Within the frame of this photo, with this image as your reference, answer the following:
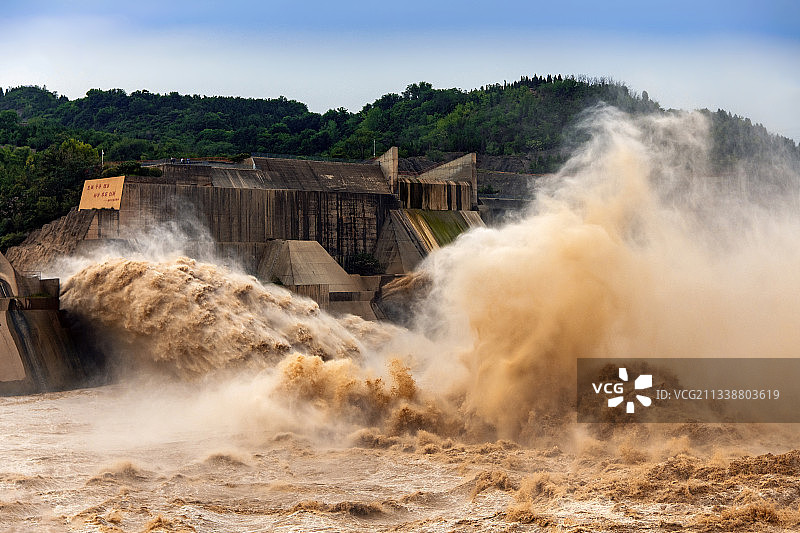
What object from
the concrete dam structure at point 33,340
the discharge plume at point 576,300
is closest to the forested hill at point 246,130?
the concrete dam structure at point 33,340

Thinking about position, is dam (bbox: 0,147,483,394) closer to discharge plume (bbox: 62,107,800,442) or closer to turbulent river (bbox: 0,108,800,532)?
turbulent river (bbox: 0,108,800,532)

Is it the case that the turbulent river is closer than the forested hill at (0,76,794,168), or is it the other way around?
the turbulent river

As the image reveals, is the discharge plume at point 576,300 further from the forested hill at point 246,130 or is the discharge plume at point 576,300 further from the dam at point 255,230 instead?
the forested hill at point 246,130

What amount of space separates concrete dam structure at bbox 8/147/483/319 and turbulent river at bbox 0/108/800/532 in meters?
11.8

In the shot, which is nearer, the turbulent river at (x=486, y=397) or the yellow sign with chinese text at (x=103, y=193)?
the turbulent river at (x=486, y=397)

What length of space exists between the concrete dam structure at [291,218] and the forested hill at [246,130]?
599 centimetres

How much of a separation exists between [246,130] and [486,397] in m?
106

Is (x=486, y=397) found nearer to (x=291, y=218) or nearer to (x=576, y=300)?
(x=576, y=300)

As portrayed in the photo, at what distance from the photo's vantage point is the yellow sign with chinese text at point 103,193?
4109 centimetres

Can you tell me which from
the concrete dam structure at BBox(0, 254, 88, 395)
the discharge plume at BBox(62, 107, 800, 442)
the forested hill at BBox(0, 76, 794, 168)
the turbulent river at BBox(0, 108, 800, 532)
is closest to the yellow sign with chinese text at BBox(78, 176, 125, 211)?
the turbulent river at BBox(0, 108, 800, 532)

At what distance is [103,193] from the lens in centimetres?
4256

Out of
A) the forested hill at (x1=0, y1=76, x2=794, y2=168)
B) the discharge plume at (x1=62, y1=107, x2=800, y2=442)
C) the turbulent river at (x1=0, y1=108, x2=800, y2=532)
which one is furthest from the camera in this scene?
the forested hill at (x1=0, y1=76, x2=794, y2=168)

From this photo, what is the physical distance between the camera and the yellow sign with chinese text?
41088 mm

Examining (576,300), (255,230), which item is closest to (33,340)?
(576,300)
